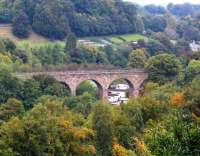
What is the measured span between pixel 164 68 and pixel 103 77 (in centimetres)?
734

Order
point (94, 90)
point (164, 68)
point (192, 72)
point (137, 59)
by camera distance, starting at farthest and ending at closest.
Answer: point (137, 59)
point (94, 90)
point (164, 68)
point (192, 72)

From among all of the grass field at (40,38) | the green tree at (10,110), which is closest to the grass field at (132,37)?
the grass field at (40,38)

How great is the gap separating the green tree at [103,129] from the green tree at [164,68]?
1072 inches

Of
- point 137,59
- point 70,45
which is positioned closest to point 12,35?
point 70,45

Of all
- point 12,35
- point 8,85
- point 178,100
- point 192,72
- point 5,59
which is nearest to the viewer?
point 178,100

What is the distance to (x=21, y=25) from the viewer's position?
93.3 metres

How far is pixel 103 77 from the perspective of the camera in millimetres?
72062

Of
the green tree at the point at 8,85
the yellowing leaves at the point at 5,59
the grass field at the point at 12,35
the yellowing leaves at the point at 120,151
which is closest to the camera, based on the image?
the yellowing leaves at the point at 120,151

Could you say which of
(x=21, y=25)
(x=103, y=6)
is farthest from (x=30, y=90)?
(x=103, y=6)

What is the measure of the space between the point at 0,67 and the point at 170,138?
38943mm

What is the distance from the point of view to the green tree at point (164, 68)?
2726 inches

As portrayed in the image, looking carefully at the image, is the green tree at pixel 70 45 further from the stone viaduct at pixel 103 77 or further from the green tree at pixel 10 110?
the green tree at pixel 10 110

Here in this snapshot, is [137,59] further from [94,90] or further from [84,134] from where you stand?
[84,134]

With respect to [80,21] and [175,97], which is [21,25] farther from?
[175,97]
